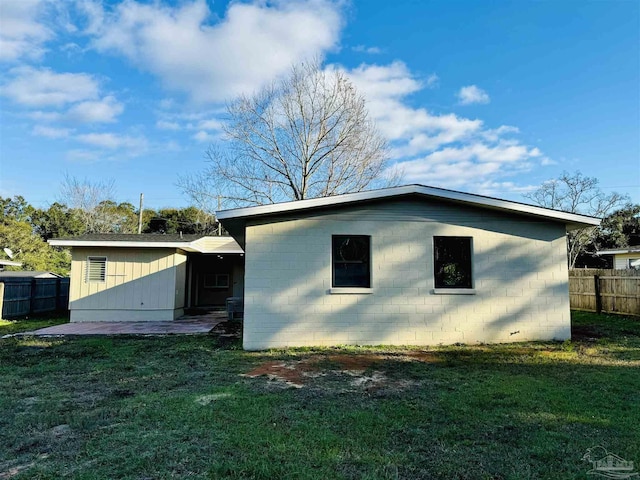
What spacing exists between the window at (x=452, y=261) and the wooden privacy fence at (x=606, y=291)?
7.54 meters

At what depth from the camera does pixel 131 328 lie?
447 inches

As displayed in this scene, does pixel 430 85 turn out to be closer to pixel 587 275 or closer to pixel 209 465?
pixel 587 275

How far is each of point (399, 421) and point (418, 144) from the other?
19.1 meters

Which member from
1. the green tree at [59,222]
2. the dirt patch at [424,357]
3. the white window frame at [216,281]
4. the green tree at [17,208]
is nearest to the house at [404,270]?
the dirt patch at [424,357]

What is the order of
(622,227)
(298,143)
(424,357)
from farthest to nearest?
(622,227), (298,143), (424,357)

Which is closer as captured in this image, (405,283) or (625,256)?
(405,283)

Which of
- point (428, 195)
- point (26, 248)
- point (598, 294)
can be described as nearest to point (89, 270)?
point (428, 195)

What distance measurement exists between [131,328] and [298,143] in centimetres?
1328

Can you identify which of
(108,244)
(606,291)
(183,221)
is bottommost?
(606,291)

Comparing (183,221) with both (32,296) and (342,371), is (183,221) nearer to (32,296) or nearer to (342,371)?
(32,296)

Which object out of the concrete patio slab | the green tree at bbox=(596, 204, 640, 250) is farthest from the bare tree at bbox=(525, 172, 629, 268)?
the concrete patio slab

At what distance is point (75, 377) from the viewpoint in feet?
19.7

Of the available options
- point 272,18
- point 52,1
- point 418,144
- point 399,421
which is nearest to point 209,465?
point 399,421

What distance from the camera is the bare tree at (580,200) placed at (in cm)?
2620
